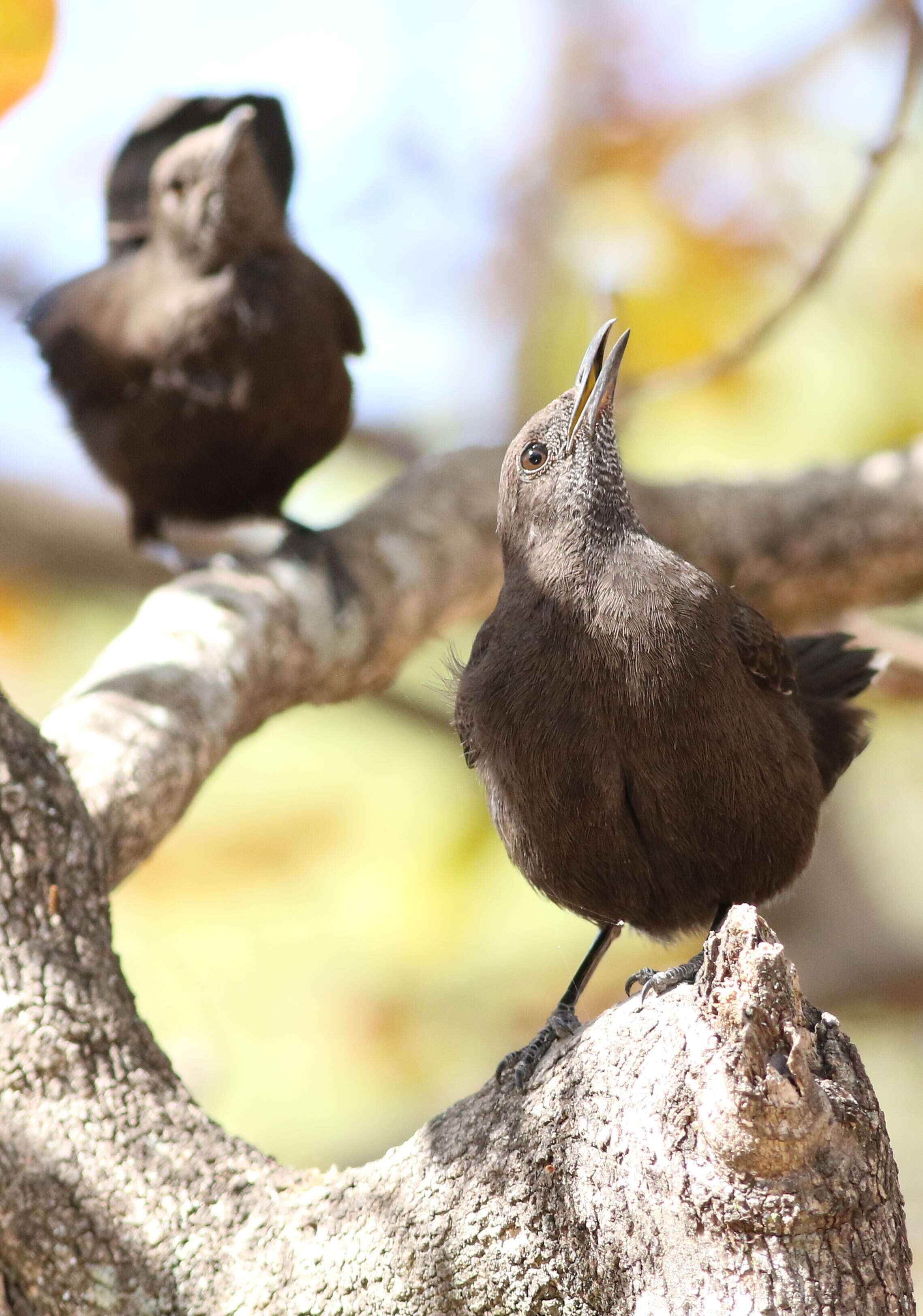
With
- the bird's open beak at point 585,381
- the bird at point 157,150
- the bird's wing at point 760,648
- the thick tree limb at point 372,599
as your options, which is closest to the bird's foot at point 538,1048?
the bird's wing at point 760,648

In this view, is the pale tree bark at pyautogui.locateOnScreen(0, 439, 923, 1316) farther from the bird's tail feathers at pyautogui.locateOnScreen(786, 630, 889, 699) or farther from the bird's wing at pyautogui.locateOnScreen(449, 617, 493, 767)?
the bird's tail feathers at pyautogui.locateOnScreen(786, 630, 889, 699)

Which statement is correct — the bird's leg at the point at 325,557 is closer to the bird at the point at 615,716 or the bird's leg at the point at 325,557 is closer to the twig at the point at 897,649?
the bird at the point at 615,716

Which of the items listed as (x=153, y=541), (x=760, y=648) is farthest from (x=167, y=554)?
(x=760, y=648)

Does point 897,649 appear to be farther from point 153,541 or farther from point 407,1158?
point 407,1158

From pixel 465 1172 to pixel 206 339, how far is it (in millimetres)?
3267

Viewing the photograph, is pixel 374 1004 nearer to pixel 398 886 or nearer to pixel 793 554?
pixel 398 886

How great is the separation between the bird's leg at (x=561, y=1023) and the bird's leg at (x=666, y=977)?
0.53ft

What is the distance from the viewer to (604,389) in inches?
101

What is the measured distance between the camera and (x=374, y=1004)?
312 inches

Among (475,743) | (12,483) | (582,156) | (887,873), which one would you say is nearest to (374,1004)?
(887,873)

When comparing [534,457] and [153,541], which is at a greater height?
[153,541]

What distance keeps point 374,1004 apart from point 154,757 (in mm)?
5244

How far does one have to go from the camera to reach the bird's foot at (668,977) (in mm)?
1908

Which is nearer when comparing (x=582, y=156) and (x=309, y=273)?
(x=309, y=273)
